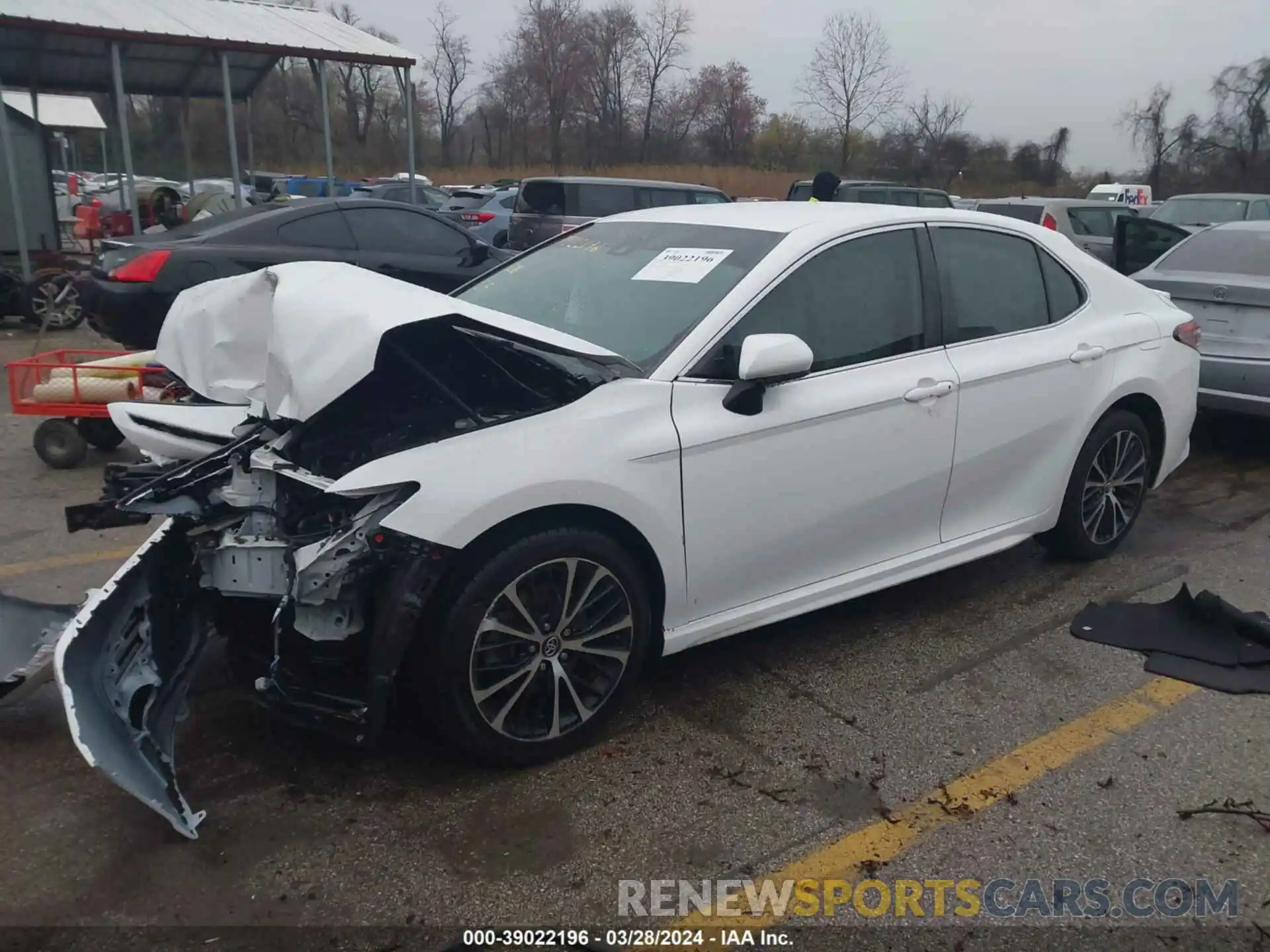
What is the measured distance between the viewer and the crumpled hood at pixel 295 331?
9.42 feet

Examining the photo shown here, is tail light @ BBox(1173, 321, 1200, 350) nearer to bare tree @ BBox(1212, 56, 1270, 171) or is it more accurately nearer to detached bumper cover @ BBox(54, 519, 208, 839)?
detached bumper cover @ BBox(54, 519, 208, 839)

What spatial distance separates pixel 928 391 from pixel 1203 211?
48.9 ft

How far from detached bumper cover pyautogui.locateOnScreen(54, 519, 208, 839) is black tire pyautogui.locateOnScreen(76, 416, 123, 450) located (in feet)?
12.6

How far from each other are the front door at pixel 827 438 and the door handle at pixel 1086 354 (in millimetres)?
837

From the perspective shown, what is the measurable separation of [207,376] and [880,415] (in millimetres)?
2405

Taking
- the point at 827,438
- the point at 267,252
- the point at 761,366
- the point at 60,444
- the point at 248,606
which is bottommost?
the point at 60,444

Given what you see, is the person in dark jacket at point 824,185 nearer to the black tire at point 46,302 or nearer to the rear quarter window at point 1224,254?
the rear quarter window at point 1224,254

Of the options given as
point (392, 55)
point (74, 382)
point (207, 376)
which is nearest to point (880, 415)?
point (207, 376)

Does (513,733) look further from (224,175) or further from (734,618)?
(224,175)

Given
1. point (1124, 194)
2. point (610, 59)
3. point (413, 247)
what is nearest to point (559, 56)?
point (610, 59)

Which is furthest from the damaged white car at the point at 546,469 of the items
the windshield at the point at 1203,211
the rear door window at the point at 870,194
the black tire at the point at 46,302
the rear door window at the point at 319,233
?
the windshield at the point at 1203,211

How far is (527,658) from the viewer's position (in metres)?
3.12

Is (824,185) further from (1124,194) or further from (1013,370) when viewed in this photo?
(1124,194)

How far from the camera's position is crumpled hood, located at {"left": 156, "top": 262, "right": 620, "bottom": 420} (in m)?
2.87
